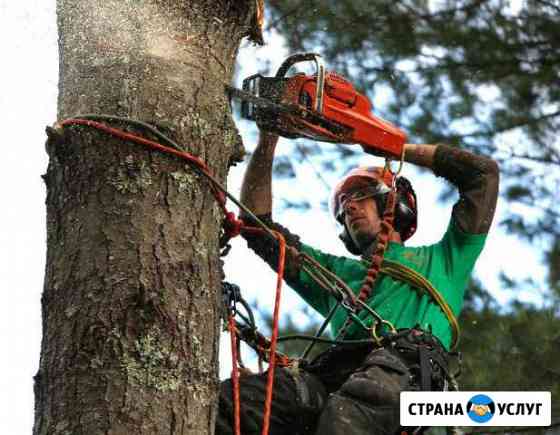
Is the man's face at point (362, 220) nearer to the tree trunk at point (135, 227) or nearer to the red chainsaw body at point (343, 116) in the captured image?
the red chainsaw body at point (343, 116)

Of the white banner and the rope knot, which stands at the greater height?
the rope knot

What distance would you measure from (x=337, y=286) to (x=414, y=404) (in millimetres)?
426

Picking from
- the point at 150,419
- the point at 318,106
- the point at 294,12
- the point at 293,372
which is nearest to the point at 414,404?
the point at 293,372

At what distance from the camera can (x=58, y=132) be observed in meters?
2.31

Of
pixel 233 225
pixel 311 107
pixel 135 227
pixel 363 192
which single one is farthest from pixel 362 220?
pixel 135 227

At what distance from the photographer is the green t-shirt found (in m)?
3.33

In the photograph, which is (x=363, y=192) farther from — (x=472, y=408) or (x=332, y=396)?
(x=332, y=396)

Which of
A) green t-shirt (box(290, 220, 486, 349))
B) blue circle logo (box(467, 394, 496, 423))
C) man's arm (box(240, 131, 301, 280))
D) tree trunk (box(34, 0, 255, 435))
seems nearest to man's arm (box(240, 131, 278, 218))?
man's arm (box(240, 131, 301, 280))

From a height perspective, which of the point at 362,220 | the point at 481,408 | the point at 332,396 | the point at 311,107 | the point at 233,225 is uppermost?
the point at 311,107

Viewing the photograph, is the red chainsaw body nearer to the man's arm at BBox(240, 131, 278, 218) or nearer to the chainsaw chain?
the chainsaw chain

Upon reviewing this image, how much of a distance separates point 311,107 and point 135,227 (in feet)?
3.65

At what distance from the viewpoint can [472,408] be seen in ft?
11.4

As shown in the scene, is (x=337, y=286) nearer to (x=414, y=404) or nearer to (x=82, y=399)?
(x=414, y=404)

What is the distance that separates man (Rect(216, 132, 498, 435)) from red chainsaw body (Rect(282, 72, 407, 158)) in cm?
20
